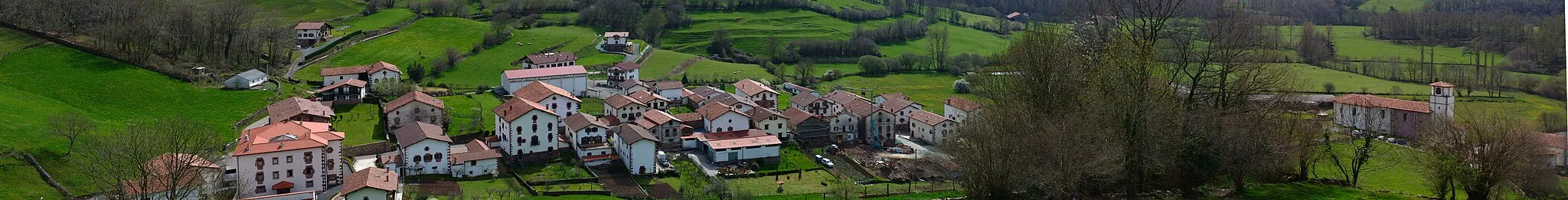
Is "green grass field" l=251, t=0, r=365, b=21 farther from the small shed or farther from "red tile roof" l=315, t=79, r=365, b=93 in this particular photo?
"red tile roof" l=315, t=79, r=365, b=93

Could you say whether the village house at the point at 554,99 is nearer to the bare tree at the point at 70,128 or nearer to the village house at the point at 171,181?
the bare tree at the point at 70,128

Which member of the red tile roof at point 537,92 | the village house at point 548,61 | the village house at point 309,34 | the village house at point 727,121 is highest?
the village house at point 309,34

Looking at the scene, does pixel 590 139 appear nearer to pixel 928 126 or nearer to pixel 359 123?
pixel 359 123

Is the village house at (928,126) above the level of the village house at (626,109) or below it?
below

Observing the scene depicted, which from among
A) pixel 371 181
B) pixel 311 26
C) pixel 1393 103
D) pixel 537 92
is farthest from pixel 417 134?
pixel 1393 103

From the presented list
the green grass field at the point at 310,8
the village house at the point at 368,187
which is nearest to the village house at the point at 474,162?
the village house at the point at 368,187
